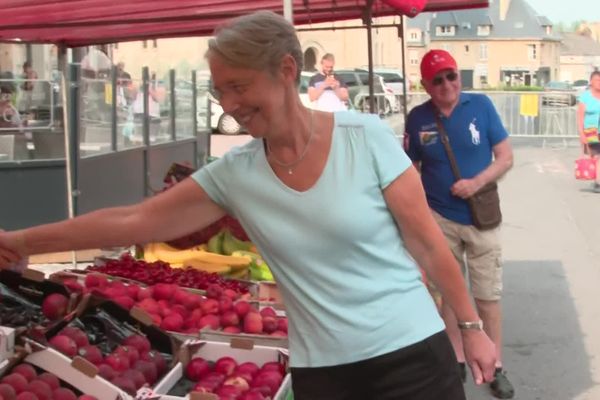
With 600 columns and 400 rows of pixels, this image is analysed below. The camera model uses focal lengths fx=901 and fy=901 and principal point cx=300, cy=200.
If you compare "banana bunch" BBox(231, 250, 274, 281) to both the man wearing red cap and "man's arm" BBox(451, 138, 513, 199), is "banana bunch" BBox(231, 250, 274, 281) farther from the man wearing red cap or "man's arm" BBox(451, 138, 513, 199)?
"man's arm" BBox(451, 138, 513, 199)

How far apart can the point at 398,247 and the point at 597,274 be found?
6.68 meters

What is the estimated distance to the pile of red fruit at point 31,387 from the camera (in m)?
3.12

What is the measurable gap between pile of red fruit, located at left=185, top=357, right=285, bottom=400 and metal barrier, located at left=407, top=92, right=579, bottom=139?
1926 cm

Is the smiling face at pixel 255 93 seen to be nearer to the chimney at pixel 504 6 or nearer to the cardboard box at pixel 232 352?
the cardboard box at pixel 232 352

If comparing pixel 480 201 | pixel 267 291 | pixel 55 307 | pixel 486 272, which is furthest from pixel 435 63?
pixel 55 307

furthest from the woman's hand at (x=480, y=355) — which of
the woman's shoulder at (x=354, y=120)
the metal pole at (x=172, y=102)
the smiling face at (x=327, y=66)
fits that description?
the metal pole at (x=172, y=102)

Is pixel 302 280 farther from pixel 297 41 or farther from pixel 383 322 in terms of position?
pixel 297 41

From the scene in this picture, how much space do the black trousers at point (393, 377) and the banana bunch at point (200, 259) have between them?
3409mm

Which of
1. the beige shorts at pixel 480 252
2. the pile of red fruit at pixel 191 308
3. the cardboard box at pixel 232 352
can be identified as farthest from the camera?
the beige shorts at pixel 480 252

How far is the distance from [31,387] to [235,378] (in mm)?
819

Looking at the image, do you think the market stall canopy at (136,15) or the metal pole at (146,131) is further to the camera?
the metal pole at (146,131)

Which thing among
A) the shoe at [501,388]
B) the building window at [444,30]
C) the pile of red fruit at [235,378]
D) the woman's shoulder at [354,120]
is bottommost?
the shoe at [501,388]

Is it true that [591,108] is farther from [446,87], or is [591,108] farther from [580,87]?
[580,87]

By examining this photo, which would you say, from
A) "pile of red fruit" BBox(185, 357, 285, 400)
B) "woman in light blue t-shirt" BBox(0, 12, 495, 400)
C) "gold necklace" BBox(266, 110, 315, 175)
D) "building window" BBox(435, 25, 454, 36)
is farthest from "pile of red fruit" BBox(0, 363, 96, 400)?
"building window" BBox(435, 25, 454, 36)
